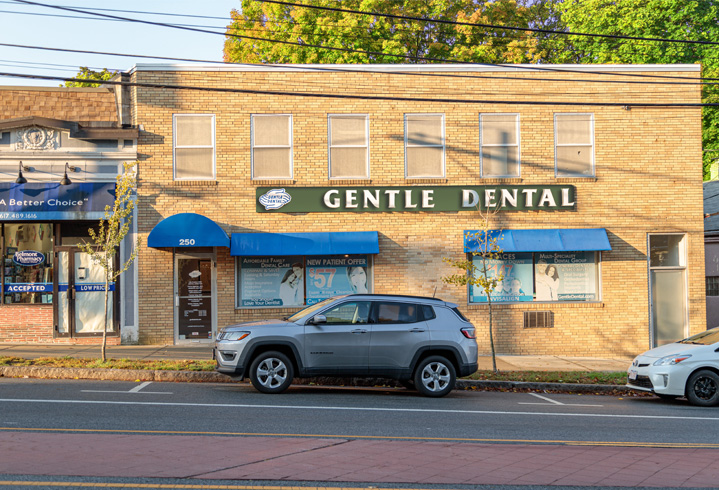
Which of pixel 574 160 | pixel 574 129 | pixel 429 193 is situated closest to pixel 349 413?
pixel 429 193

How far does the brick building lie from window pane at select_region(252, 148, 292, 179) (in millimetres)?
58

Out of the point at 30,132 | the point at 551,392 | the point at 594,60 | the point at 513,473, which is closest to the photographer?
the point at 513,473

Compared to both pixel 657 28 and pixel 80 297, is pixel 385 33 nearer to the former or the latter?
pixel 657 28

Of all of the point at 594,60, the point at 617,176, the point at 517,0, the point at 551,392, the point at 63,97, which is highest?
the point at 517,0

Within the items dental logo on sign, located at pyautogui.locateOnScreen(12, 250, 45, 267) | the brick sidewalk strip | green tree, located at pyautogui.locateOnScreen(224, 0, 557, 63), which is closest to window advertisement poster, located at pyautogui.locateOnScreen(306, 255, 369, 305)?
dental logo on sign, located at pyautogui.locateOnScreen(12, 250, 45, 267)

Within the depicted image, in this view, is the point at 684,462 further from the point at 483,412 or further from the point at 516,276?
the point at 516,276

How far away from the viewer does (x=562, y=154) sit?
1903 cm

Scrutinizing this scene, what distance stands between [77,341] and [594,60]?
Result: 2697 centimetres

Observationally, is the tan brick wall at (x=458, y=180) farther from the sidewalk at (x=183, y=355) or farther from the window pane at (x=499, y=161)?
the sidewalk at (x=183, y=355)

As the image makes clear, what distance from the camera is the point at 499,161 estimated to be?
62.0 ft

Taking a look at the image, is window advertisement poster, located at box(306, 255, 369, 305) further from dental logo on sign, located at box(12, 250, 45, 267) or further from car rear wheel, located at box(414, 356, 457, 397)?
dental logo on sign, located at box(12, 250, 45, 267)

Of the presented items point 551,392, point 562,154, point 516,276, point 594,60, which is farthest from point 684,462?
point 594,60

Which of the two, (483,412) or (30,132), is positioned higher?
(30,132)

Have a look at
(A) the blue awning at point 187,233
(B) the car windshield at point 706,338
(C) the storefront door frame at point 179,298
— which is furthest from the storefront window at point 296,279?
(B) the car windshield at point 706,338
